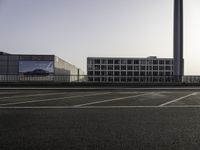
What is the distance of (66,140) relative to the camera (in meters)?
5.49

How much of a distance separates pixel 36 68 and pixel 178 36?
56180 millimetres

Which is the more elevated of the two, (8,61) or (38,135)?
(8,61)

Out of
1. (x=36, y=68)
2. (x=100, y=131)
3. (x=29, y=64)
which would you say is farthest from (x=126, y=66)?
(x=100, y=131)

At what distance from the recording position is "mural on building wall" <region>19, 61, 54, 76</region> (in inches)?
3391

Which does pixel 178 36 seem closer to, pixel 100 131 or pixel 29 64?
pixel 100 131

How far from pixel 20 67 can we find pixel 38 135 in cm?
8860

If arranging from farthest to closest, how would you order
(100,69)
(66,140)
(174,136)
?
(100,69) → (174,136) → (66,140)

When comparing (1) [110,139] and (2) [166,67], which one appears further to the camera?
(2) [166,67]

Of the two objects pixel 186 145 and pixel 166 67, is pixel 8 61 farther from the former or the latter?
pixel 186 145

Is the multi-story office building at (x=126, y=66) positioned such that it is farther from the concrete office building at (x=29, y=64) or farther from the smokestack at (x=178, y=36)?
the smokestack at (x=178, y=36)

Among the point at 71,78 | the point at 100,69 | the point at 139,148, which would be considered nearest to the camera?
the point at 139,148

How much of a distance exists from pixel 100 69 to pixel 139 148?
124m

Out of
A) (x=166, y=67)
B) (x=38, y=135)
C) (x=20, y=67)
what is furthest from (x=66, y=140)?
(x=166, y=67)

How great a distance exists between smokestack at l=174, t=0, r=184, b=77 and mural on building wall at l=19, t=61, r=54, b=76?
53.4 metres
